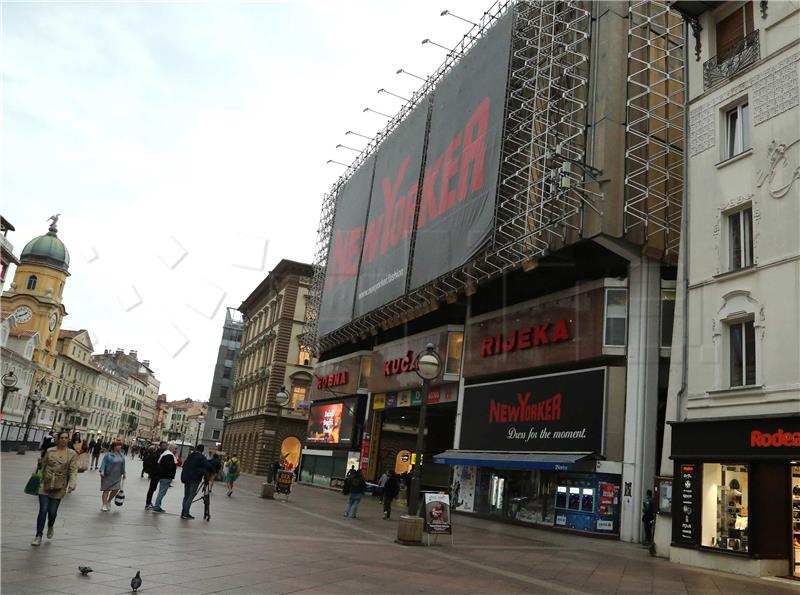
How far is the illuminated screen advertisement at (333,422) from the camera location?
41.0 m

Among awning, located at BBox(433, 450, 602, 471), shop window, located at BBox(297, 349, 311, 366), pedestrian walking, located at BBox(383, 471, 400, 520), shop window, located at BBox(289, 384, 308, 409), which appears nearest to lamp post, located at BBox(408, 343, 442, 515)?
pedestrian walking, located at BBox(383, 471, 400, 520)

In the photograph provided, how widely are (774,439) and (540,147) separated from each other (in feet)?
48.6

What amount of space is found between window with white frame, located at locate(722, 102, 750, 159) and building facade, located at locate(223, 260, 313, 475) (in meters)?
40.1

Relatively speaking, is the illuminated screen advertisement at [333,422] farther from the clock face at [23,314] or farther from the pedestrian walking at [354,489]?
the clock face at [23,314]

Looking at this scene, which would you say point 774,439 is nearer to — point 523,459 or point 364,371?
point 523,459

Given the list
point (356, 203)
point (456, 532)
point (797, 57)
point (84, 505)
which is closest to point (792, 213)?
point (797, 57)

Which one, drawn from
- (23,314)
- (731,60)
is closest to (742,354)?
(731,60)

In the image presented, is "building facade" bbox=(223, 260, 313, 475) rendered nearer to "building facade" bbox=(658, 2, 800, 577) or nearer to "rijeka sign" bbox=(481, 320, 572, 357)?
"rijeka sign" bbox=(481, 320, 572, 357)

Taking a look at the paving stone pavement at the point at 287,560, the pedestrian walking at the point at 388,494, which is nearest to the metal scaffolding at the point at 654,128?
the paving stone pavement at the point at 287,560

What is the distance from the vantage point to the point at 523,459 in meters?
23.2

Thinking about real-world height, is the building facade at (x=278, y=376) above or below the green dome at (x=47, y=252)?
below

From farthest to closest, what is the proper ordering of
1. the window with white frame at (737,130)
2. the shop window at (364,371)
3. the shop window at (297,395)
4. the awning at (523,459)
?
the shop window at (297,395) → the shop window at (364,371) → the awning at (523,459) → the window with white frame at (737,130)

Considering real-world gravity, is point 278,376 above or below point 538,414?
above

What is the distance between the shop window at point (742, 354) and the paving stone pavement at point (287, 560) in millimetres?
4631
